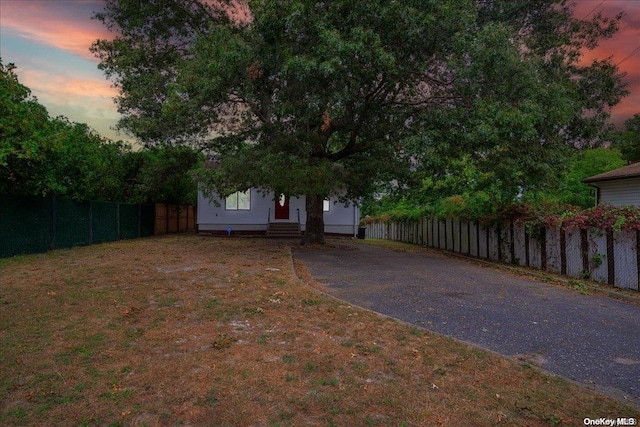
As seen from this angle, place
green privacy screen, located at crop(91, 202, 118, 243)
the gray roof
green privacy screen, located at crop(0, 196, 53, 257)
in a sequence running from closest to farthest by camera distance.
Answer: green privacy screen, located at crop(0, 196, 53, 257) < green privacy screen, located at crop(91, 202, 118, 243) < the gray roof

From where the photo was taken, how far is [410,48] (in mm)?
11562

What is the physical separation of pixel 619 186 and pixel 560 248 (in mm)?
10254

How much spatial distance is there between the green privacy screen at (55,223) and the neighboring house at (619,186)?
20.2 meters

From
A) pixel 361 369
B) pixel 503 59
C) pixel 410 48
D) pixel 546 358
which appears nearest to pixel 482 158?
pixel 503 59

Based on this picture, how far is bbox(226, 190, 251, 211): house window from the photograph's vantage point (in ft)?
76.4

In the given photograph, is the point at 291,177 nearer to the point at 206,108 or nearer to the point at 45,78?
the point at 206,108

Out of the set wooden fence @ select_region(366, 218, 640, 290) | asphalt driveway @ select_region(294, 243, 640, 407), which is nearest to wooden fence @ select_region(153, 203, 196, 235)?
asphalt driveway @ select_region(294, 243, 640, 407)

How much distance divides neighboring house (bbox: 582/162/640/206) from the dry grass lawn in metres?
16.3

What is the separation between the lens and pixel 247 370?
3939 mm

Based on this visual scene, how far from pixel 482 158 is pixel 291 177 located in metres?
5.65

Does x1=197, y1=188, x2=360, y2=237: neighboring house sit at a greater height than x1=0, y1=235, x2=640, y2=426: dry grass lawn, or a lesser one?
greater

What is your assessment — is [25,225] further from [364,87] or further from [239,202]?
[239,202]

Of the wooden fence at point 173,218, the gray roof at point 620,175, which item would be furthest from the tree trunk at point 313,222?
the gray roof at point 620,175

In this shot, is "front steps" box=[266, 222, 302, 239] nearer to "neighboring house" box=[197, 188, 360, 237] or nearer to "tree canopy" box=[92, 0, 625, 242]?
"neighboring house" box=[197, 188, 360, 237]
